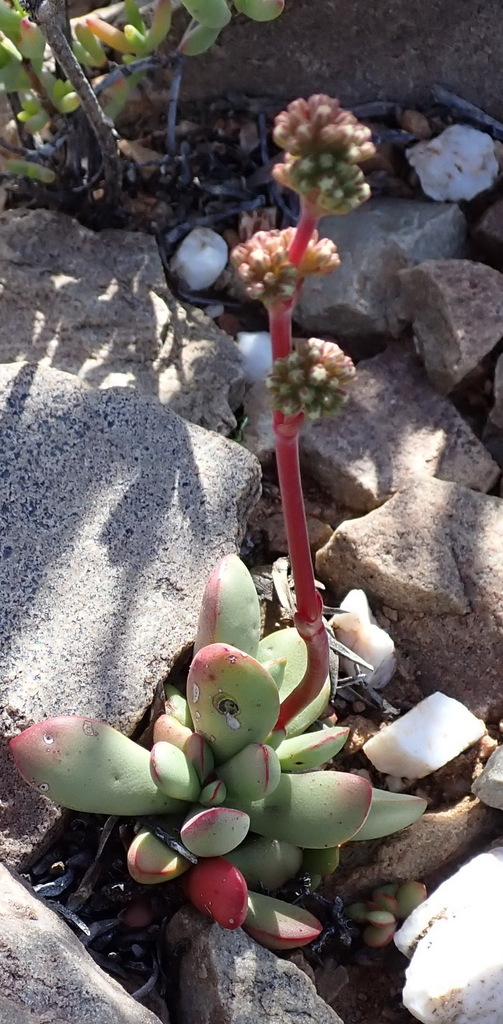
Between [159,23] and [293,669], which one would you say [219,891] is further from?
[159,23]

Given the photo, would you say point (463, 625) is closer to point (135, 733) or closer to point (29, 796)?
point (135, 733)

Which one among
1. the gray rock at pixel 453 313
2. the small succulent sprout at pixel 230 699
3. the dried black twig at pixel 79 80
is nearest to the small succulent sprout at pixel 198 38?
the dried black twig at pixel 79 80

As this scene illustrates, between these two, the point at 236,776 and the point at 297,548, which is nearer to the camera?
the point at 297,548

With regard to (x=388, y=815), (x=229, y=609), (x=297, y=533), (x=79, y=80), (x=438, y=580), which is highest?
(x=79, y=80)

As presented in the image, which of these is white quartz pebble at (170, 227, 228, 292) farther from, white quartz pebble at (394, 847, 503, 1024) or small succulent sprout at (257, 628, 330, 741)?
white quartz pebble at (394, 847, 503, 1024)

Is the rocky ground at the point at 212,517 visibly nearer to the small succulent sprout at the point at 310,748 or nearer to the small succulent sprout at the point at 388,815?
the small succulent sprout at the point at 388,815

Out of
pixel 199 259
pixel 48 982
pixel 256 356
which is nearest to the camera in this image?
pixel 48 982

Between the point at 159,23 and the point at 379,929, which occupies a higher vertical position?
the point at 159,23

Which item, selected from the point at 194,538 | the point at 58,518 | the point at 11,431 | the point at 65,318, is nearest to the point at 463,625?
the point at 194,538

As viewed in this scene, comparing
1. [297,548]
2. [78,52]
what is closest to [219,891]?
[297,548]
